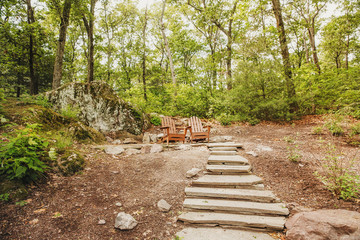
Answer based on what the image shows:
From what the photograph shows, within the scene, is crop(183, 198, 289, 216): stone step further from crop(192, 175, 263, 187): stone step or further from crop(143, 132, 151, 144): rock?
crop(143, 132, 151, 144): rock

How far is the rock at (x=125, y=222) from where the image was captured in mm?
2123

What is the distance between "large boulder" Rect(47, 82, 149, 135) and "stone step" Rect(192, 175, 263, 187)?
4.08 meters

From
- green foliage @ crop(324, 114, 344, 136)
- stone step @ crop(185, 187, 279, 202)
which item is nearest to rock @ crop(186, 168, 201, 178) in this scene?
stone step @ crop(185, 187, 279, 202)

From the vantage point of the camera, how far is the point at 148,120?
7.63m

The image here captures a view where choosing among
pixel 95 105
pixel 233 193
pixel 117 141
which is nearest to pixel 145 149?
pixel 117 141

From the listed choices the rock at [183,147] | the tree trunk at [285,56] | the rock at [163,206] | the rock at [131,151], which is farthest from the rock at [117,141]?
the tree trunk at [285,56]

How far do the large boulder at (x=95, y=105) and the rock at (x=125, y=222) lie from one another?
14.1ft

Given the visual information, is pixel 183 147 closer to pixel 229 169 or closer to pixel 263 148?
pixel 229 169

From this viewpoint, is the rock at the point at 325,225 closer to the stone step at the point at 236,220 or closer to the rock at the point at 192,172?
the stone step at the point at 236,220

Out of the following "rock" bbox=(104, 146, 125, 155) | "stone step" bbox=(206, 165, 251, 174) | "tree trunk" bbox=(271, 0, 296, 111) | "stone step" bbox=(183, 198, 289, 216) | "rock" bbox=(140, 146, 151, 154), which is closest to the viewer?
"stone step" bbox=(183, 198, 289, 216)

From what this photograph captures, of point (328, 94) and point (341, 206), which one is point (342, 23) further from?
point (341, 206)

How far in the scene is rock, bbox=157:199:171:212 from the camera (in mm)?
2506

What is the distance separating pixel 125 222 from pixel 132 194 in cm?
64

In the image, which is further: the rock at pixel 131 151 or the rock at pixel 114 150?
the rock at pixel 131 151
